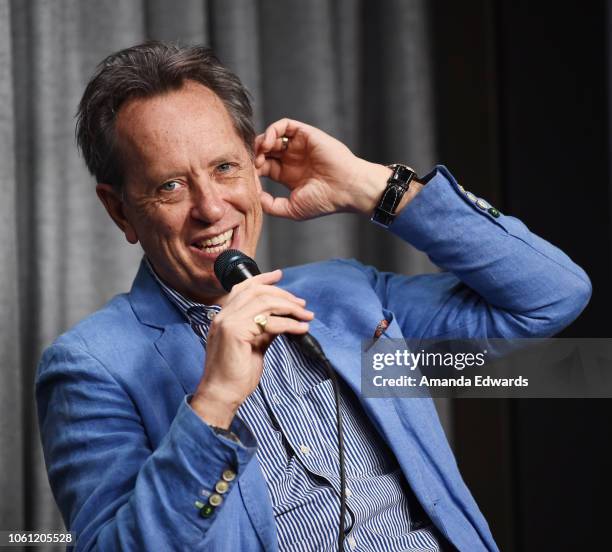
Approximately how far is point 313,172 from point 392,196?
0.59 feet

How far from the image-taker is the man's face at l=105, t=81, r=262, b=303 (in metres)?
1.47

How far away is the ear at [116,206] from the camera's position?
5.13ft

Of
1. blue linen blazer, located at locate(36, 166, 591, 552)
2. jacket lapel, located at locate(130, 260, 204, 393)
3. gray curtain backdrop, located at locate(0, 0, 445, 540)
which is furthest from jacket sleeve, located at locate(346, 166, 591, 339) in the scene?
gray curtain backdrop, located at locate(0, 0, 445, 540)

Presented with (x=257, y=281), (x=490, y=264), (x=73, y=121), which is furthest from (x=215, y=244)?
(x=73, y=121)

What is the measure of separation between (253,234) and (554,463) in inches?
48.2

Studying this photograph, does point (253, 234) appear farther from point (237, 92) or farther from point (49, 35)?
point (49, 35)

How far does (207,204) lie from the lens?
1457 mm

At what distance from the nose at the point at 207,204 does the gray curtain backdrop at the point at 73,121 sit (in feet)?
1.98

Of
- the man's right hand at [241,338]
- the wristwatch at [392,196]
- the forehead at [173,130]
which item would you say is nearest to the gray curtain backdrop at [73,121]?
the forehead at [173,130]

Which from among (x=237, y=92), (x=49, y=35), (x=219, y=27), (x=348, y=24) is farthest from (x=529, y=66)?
(x=49, y=35)

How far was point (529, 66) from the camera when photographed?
233cm

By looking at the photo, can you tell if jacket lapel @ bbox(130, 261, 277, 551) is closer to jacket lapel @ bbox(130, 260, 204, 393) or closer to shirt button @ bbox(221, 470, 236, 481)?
jacket lapel @ bbox(130, 260, 204, 393)

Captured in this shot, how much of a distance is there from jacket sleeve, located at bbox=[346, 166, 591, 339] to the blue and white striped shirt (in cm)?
30

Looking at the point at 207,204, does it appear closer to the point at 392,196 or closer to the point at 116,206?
the point at 116,206
